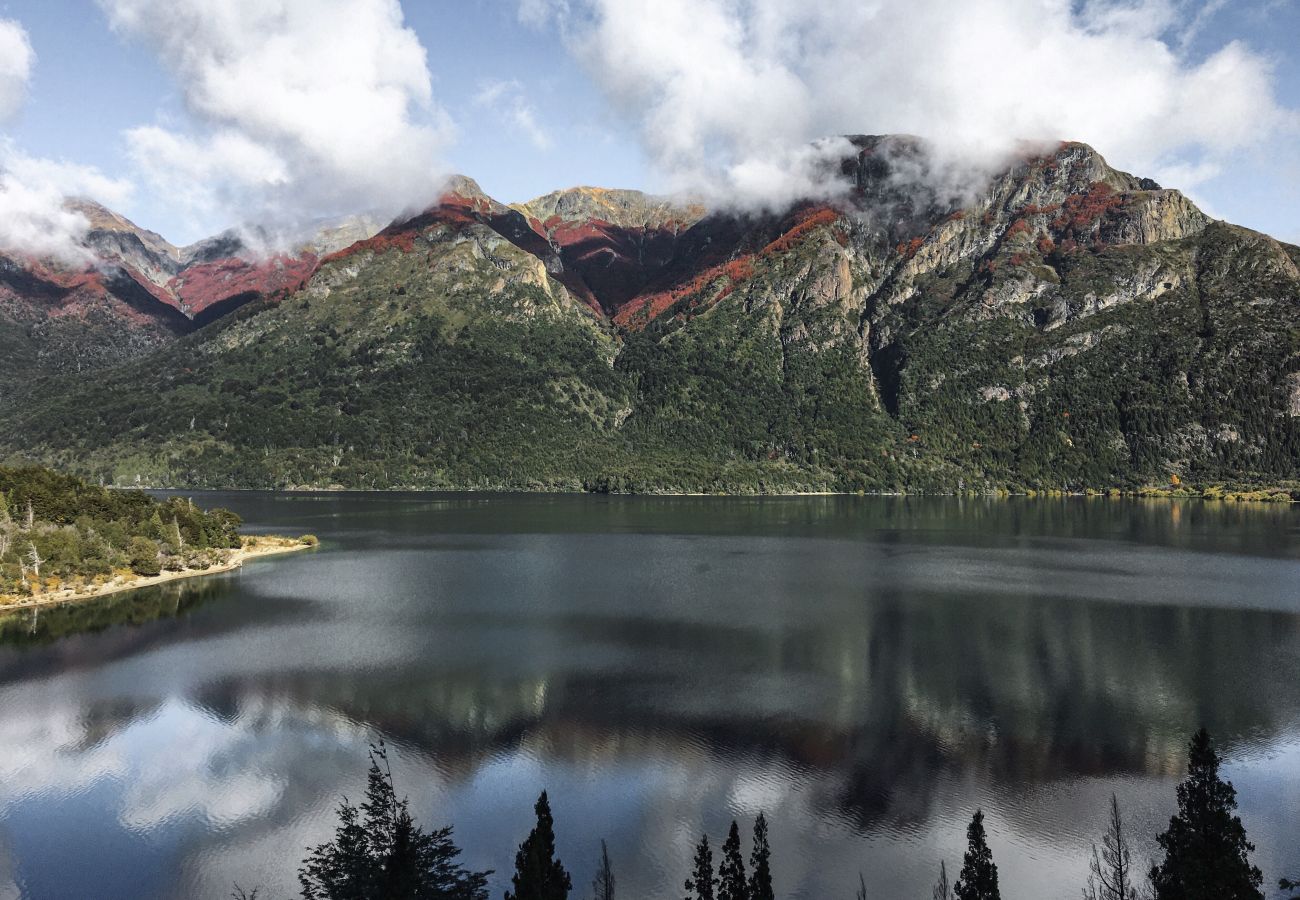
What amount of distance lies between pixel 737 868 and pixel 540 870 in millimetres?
6053

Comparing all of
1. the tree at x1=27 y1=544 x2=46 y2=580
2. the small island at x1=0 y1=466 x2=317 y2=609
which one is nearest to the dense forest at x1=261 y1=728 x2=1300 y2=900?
the small island at x1=0 y1=466 x2=317 y2=609

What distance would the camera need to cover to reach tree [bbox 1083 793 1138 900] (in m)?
28.7

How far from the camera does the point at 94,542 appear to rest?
90.8m

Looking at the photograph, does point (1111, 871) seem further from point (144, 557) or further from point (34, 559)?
point (144, 557)

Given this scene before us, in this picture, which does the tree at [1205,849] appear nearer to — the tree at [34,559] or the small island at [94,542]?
the small island at [94,542]

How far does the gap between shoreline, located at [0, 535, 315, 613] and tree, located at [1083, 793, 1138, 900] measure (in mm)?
88737

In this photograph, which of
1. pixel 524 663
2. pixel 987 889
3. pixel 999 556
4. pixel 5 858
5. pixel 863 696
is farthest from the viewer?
pixel 999 556

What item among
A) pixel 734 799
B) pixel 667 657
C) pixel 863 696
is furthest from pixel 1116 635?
pixel 734 799

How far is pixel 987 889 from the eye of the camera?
2412 centimetres

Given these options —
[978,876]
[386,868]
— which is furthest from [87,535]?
[978,876]

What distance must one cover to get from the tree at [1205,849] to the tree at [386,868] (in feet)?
74.2

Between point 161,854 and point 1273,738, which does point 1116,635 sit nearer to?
point 1273,738

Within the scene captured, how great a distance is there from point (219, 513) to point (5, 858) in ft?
319

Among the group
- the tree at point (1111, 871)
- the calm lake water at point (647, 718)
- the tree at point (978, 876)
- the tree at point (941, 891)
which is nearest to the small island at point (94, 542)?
the calm lake water at point (647, 718)
